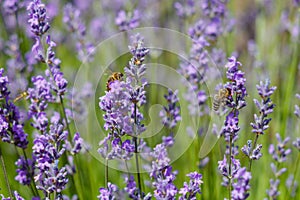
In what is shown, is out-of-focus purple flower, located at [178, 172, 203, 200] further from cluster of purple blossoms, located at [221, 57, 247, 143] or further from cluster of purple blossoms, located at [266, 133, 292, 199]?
cluster of purple blossoms, located at [266, 133, 292, 199]

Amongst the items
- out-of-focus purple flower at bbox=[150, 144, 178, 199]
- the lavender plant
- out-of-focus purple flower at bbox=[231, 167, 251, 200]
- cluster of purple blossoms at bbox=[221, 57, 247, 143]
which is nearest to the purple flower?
the lavender plant

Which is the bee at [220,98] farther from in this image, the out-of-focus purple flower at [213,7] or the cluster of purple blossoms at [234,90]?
the out-of-focus purple flower at [213,7]

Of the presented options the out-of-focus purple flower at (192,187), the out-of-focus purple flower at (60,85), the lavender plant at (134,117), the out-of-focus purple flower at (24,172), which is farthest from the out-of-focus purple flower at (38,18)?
the out-of-focus purple flower at (192,187)

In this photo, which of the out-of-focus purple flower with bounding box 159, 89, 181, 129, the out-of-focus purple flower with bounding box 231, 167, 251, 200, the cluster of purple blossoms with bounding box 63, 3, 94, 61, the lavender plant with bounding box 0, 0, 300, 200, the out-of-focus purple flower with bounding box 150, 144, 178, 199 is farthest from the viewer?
the cluster of purple blossoms with bounding box 63, 3, 94, 61

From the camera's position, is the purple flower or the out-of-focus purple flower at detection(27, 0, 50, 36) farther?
the out-of-focus purple flower at detection(27, 0, 50, 36)

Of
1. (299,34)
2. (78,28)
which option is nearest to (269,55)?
(299,34)

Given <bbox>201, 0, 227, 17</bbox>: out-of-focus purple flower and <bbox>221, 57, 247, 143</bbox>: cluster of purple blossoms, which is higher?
<bbox>201, 0, 227, 17</bbox>: out-of-focus purple flower
